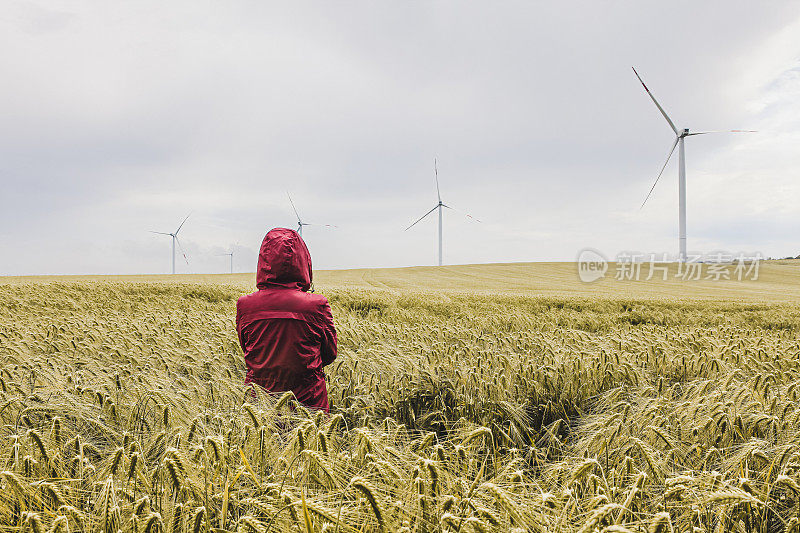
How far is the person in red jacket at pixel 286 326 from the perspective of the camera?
12.8 feet

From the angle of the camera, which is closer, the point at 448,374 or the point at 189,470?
the point at 189,470

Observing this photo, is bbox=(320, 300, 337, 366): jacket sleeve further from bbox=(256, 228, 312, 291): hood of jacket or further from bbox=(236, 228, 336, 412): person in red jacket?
bbox=(256, 228, 312, 291): hood of jacket

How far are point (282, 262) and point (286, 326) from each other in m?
0.58

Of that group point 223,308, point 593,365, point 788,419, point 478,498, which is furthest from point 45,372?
point 223,308

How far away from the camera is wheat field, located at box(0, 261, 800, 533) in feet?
6.37

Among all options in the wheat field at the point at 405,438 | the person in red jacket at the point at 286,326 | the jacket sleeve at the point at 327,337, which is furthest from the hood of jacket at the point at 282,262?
the wheat field at the point at 405,438

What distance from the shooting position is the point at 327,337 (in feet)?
13.4

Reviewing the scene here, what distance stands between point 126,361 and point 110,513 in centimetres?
Answer: 422

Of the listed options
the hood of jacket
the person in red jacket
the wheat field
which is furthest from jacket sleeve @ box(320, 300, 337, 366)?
→ the wheat field

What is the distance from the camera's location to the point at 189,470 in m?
2.14

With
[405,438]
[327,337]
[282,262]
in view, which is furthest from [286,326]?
[405,438]

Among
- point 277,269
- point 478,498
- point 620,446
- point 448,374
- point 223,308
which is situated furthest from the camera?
point 223,308

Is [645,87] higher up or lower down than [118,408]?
higher up

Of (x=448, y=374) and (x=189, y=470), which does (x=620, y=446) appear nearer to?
(x=448, y=374)
